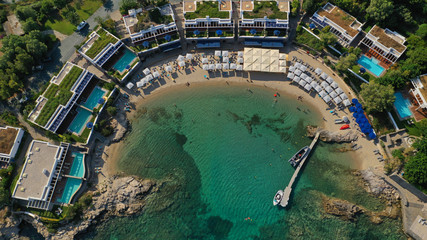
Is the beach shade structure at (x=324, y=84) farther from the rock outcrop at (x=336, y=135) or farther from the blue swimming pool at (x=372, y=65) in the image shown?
the rock outcrop at (x=336, y=135)

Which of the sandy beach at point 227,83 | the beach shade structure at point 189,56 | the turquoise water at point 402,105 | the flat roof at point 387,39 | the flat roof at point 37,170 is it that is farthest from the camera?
the beach shade structure at point 189,56

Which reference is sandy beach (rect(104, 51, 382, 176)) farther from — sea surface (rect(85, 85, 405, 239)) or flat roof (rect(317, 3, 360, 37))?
flat roof (rect(317, 3, 360, 37))

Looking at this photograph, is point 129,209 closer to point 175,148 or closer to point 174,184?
point 174,184

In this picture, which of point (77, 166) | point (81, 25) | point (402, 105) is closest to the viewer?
point (77, 166)

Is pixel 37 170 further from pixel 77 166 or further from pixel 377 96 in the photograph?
pixel 377 96

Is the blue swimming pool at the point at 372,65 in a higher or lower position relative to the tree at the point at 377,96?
higher

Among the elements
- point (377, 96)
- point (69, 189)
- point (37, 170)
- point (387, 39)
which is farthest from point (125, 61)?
point (387, 39)

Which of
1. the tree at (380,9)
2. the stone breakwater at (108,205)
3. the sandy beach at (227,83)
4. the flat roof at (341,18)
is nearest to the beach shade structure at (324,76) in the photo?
the sandy beach at (227,83)
